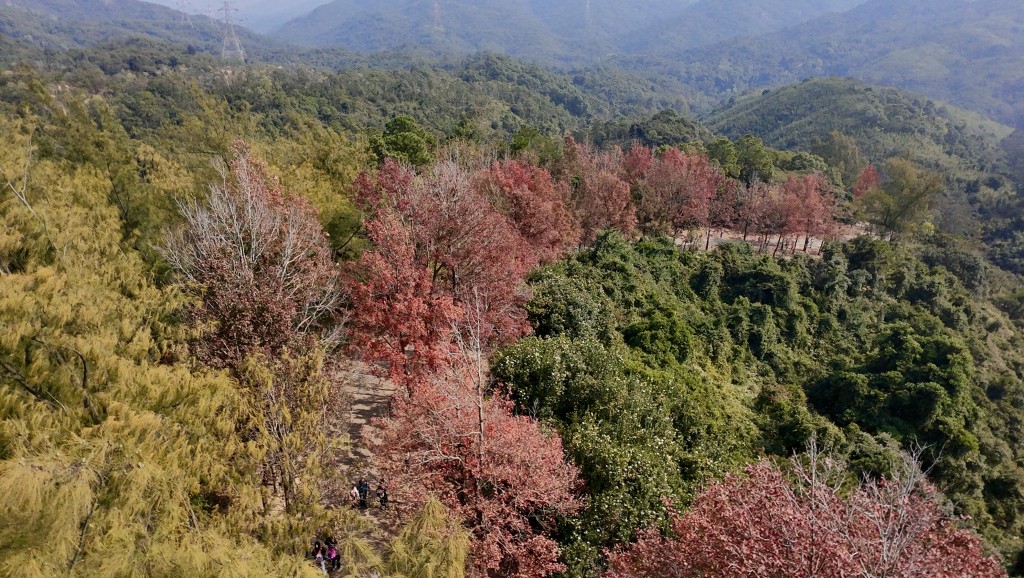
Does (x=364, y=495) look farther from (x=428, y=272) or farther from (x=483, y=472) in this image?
(x=428, y=272)

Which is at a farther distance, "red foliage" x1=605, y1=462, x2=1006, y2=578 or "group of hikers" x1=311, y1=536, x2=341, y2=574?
"group of hikers" x1=311, y1=536, x2=341, y2=574

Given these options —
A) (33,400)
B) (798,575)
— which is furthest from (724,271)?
(33,400)

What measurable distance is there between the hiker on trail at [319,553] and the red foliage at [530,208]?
44.5ft

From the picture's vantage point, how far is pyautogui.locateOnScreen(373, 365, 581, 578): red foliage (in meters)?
9.00

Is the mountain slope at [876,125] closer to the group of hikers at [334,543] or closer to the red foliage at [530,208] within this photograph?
the red foliage at [530,208]

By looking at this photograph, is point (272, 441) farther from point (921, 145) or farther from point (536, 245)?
point (921, 145)

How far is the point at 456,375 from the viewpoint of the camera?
10633 mm

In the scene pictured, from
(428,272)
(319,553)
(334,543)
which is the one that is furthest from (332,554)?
(428,272)

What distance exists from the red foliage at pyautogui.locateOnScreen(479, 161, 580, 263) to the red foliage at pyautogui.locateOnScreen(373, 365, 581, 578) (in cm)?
1115

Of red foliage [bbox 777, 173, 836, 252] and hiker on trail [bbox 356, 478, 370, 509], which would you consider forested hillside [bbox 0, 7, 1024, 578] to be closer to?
hiker on trail [bbox 356, 478, 370, 509]

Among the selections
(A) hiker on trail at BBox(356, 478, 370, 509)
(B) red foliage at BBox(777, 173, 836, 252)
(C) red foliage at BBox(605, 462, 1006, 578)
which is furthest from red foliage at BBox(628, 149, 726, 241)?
(C) red foliage at BBox(605, 462, 1006, 578)

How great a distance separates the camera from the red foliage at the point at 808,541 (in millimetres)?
5432

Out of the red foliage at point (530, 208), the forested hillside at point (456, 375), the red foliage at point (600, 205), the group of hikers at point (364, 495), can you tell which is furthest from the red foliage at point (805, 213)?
the group of hikers at point (364, 495)

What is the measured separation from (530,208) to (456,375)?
1154 cm
